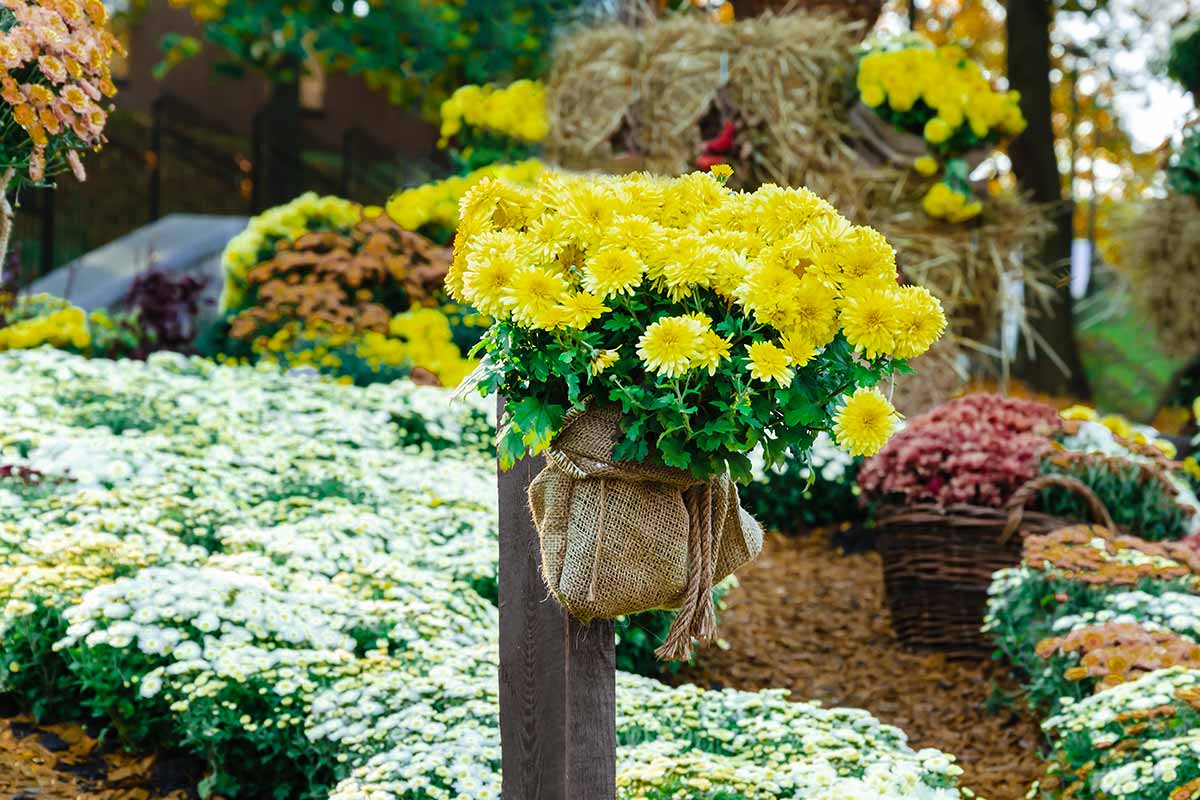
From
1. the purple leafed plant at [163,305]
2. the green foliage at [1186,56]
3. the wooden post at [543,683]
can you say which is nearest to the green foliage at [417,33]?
the purple leafed plant at [163,305]

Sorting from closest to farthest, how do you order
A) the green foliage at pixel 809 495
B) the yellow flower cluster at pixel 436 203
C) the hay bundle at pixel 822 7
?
the green foliage at pixel 809 495 < the yellow flower cluster at pixel 436 203 < the hay bundle at pixel 822 7

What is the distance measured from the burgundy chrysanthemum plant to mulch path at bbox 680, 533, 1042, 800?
53 centimetres

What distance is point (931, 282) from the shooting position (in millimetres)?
7430

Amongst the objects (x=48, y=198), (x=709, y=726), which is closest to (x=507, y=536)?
(x=709, y=726)

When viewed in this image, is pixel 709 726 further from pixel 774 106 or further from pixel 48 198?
pixel 48 198

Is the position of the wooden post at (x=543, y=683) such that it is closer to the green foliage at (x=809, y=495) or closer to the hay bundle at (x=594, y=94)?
the green foliage at (x=809, y=495)

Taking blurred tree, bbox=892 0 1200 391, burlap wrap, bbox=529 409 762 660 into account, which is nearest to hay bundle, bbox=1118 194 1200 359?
blurred tree, bbox=892 0 1200 391

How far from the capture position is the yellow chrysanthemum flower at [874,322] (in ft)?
6.95

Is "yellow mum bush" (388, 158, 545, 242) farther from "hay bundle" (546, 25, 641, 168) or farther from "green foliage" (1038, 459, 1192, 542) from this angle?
"green foliage" (1038, 459, 1192, 542)

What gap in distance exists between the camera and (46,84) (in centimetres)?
315

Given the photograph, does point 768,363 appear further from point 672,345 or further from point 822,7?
point 822,7

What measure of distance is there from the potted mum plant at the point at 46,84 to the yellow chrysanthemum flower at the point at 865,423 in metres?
1.99

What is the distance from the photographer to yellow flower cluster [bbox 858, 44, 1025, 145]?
715cm

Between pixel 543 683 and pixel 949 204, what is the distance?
5.51m
